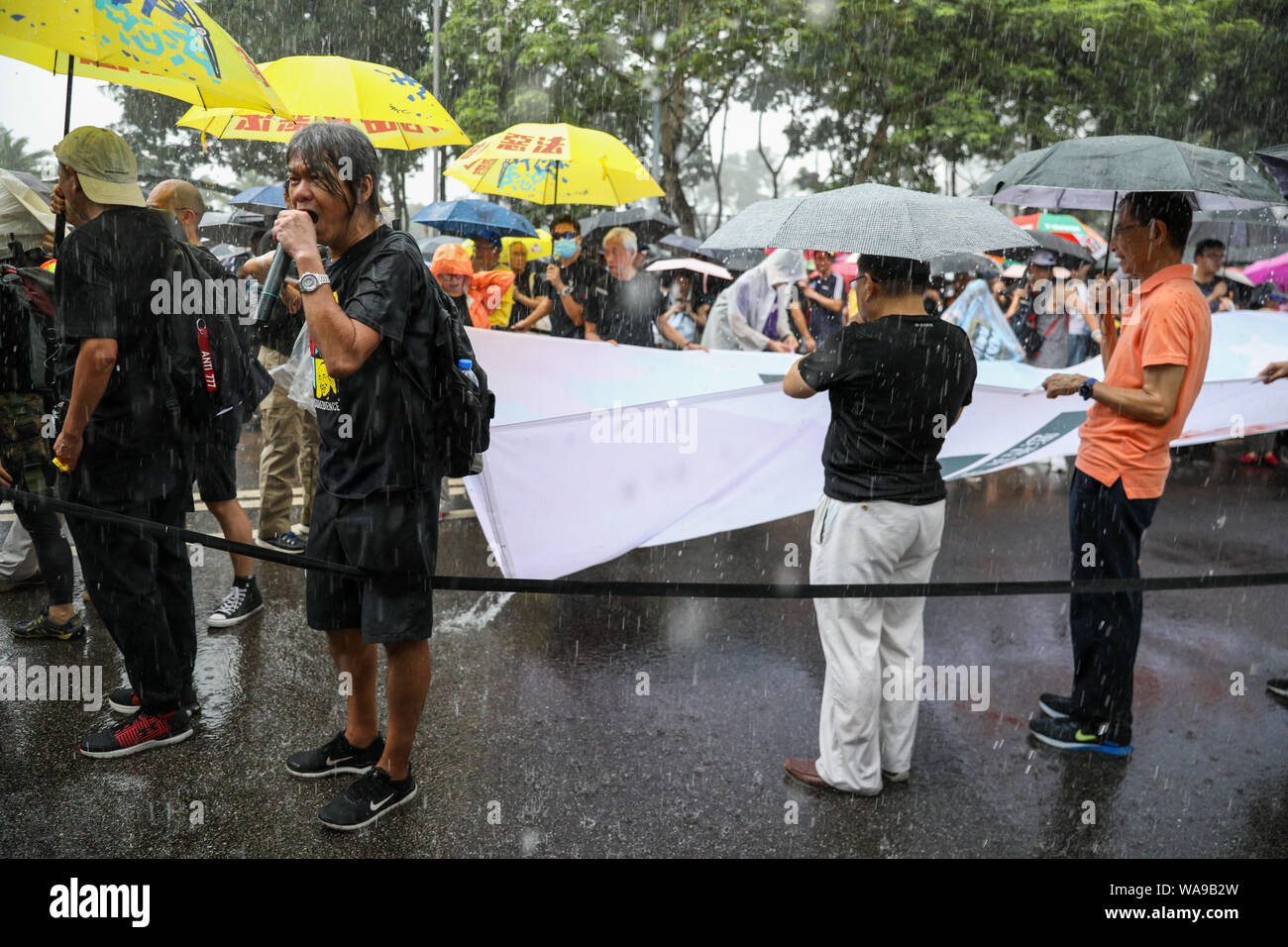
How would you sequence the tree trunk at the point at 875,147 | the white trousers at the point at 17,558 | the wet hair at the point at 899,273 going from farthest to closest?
the tree trunk at the point at 875,147, the white trousers at the point at 17,558, the wet hair at the point at 899,273

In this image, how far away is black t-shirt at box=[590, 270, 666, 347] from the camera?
714cm

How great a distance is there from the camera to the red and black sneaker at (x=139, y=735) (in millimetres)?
3736

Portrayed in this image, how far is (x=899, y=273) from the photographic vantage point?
3.38m

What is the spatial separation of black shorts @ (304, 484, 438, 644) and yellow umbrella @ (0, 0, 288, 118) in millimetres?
1581

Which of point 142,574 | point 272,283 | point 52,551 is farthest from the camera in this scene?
point 52,551

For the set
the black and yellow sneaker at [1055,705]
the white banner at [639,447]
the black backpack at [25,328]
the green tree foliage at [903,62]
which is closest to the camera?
the black and yellow sneaker at [1055,705]

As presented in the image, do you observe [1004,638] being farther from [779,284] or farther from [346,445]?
[779,284]

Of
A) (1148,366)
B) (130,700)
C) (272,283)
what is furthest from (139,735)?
(1148,366)

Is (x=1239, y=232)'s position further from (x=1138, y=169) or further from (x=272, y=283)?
(x=272, y=283)

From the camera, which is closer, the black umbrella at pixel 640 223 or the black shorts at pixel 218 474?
the black shorts at pixel 218 474

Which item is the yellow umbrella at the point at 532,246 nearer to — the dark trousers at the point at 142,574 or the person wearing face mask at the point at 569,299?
the person wearing face mask at the point at 569,299

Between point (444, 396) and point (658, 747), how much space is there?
1.70 meters

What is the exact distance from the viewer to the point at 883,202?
3469mm

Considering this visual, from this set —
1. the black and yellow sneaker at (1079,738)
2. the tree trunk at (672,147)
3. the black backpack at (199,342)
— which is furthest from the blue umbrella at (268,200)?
the tree trunk at (672,147)
